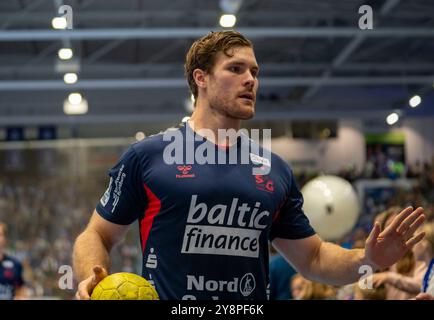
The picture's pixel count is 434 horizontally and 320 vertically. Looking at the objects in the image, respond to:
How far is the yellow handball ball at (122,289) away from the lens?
2131 mm

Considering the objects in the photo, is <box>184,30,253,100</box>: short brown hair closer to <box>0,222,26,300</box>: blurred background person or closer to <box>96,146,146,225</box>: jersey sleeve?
<box>96,146,146,225</box>: jersey sleeve

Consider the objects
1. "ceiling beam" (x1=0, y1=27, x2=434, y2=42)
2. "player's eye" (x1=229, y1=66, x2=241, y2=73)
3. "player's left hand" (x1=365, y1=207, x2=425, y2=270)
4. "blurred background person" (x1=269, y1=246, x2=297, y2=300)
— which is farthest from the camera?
"ceiling beam" (x1=0, y1=27, x2=434, y2=42)

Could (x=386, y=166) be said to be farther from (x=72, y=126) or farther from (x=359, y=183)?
(x=72, y=126)

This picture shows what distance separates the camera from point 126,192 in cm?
276

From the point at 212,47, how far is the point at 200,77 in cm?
13

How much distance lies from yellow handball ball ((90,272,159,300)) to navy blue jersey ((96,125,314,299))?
1.47 feet

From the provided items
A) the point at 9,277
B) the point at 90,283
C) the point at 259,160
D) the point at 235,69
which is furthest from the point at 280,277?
the point at 90,283

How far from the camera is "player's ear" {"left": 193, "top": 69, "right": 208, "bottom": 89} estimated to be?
9.66 ft

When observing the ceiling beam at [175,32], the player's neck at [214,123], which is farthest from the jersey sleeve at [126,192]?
the ceiling beam at [175,32]

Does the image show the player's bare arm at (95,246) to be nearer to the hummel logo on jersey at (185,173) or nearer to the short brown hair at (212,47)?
the hummel logo on jersey at (185,173)

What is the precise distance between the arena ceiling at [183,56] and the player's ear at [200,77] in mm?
9039

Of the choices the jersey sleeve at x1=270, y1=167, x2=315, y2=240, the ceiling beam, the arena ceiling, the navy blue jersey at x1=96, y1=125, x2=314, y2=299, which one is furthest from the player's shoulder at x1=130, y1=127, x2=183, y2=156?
the ceiling beam

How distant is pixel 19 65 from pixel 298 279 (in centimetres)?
1363

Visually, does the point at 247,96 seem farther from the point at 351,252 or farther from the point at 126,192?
the point at 351,252
